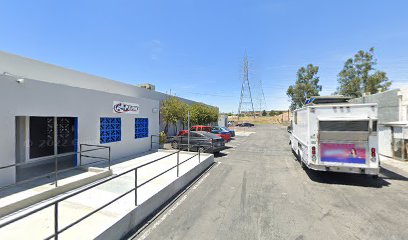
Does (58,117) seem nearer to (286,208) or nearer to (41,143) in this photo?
(41,143)

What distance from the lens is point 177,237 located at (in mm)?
3832

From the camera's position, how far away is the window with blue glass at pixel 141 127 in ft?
39.6

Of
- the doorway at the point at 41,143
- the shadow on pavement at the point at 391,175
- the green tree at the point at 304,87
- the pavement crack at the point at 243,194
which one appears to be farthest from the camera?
the green tree at the point at 304,87

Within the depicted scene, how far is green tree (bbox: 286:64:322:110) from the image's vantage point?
46.5 m

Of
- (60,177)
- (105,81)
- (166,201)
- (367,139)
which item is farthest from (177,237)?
(105,81)

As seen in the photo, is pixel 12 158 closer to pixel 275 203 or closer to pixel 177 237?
pixel 177 237

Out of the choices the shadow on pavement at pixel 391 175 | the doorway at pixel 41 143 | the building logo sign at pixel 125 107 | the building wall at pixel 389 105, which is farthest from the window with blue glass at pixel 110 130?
the building wall at pixel 389 105

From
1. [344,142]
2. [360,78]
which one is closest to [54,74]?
[344,142]

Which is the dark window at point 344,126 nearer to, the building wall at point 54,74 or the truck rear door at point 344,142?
the truck rear door at point 344,142

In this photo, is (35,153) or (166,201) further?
(35,153)

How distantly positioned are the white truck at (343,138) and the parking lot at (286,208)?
0.78m

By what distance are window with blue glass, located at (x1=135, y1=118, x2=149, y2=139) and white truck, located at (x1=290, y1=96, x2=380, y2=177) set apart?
946cm

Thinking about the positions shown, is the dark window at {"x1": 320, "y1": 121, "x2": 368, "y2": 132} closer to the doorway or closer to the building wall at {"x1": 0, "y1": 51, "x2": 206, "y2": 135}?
the doorway

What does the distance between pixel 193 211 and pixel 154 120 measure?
32.5 ft
